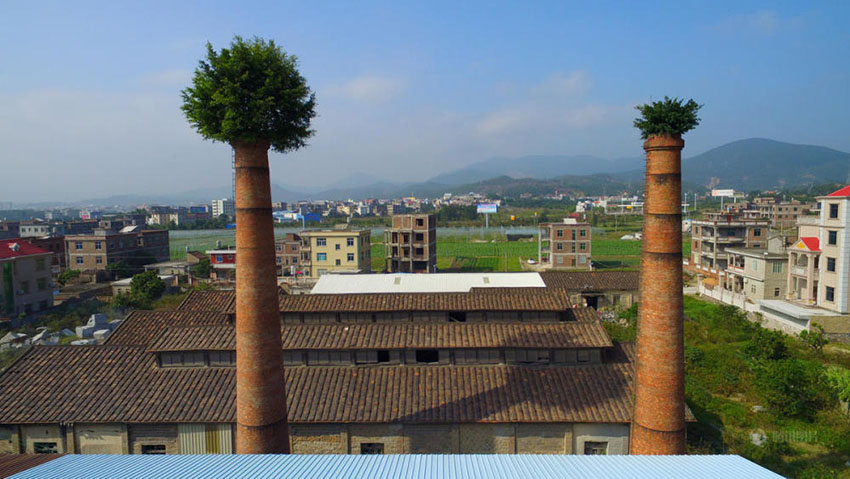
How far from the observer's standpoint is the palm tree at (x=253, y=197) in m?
12.0

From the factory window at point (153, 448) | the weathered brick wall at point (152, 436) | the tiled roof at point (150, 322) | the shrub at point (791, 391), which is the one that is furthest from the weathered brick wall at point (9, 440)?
the shrub at point (791, 391)

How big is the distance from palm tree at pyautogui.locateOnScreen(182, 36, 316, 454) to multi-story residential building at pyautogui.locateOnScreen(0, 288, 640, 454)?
1993 mm

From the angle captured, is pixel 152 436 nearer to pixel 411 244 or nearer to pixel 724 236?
pixel 411 244

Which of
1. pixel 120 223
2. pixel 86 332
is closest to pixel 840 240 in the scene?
pixel 86 332

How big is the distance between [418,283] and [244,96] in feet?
63.4

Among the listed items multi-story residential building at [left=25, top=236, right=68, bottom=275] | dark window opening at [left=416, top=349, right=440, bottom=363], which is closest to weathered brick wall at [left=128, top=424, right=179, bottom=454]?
dark window opening at [left=416, top=349, right=440, bottom=363]

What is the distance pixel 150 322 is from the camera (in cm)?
2334

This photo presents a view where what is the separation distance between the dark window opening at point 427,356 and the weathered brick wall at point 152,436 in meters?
7.88

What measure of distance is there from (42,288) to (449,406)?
46.2 meters

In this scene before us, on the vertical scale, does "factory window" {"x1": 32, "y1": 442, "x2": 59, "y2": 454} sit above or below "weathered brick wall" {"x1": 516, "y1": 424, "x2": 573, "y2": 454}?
below

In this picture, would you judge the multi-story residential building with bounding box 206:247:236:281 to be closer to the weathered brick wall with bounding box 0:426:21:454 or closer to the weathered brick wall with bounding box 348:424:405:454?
the weathered brick wall with bounding box 0:426:21:454

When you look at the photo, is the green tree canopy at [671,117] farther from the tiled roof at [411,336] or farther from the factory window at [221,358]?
the factory window at [221,358]

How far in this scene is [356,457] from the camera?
982cm

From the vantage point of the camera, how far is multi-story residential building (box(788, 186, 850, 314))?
103 feet
